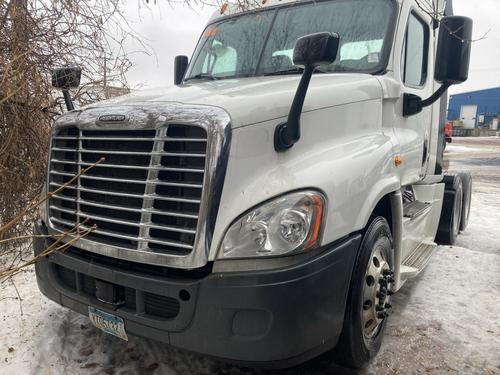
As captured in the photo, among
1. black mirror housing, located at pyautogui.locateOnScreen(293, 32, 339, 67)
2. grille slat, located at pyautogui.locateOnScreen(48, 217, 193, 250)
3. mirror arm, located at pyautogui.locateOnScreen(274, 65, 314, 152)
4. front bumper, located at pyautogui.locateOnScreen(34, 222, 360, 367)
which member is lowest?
front bumper, located at pyautogui.locateOnScreen(34, 222, 360, 367)

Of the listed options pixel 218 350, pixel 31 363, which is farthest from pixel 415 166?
pixel 31 363

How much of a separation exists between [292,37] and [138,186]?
6.41 ft

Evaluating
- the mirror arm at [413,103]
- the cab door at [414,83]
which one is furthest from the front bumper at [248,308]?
the mirror arm at [413,103]

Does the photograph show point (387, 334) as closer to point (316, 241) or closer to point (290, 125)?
point (316, 241)

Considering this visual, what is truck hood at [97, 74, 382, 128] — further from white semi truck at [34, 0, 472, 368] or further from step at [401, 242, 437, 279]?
step at [401, 242, 437, 279]

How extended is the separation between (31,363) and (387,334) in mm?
2583

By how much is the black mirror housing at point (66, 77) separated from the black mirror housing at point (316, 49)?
6.83 feet

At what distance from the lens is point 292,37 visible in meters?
3.54

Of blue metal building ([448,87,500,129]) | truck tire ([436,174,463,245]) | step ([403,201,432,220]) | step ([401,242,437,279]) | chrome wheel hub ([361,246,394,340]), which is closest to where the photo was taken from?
chrome wheel hub ([361,246,394,340])

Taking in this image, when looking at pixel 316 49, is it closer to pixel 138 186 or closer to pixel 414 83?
pixel 138 186

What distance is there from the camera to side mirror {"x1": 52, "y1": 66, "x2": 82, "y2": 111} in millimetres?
3479

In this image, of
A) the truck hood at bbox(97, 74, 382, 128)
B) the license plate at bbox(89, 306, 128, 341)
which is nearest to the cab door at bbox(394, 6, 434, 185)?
the truck hood at bbox(97, 74, 382, 128)

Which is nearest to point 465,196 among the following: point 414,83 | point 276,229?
point 414,83

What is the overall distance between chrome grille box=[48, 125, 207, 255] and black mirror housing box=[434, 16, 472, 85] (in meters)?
2.07
